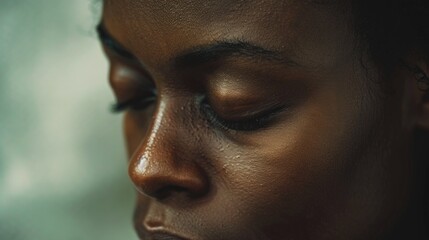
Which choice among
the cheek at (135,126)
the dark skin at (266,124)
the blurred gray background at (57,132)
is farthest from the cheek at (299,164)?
the blurred gray background at (57,132)

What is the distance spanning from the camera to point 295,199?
0.75 meters

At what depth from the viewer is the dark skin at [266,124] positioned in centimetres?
73

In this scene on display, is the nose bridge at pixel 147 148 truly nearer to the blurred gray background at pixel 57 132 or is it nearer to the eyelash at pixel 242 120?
the eyelash at pixel 242 120

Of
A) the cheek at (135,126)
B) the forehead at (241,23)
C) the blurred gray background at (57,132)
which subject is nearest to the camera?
the forehead at (241,23)

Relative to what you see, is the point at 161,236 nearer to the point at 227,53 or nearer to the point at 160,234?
the point at 160,234

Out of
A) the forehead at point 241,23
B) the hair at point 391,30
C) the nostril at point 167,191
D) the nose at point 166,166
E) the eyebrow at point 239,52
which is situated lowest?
the nostril at point 167,191

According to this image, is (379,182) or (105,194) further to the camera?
(105,194)

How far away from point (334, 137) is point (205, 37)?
0.14 meters

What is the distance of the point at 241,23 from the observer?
0.72 m

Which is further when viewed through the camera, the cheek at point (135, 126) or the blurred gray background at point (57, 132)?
the blurred gray background at point (57, 132)

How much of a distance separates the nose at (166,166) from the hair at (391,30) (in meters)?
0.18

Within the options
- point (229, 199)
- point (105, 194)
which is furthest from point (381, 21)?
point (105, 194)

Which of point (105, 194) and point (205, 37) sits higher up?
point (205, 37)

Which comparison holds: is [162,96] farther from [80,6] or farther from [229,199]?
[80,6]
